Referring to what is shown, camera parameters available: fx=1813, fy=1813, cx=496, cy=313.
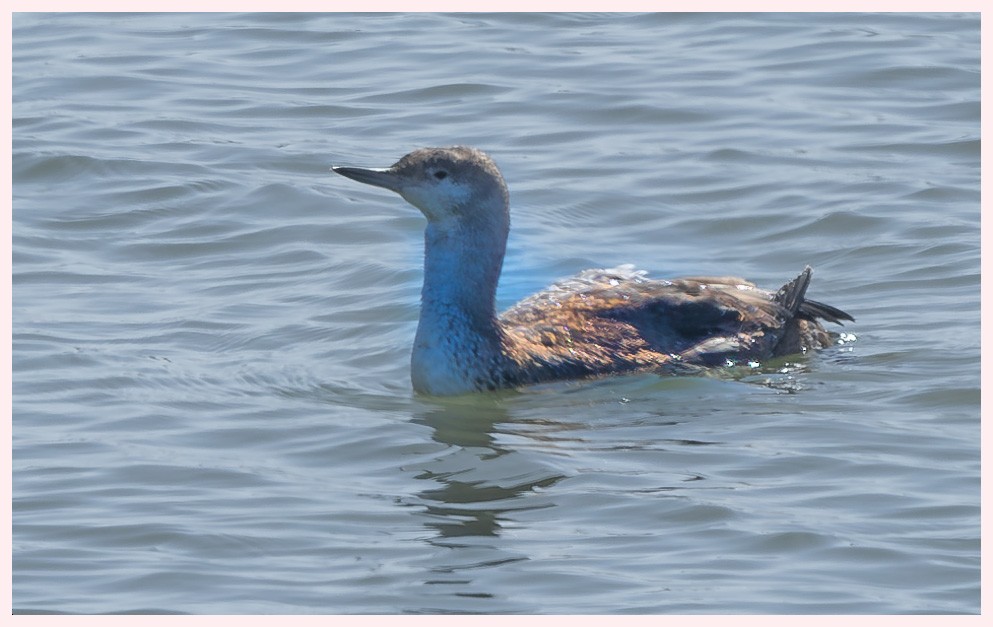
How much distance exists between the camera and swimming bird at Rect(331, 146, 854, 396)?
9.19 metres

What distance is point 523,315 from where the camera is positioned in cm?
980

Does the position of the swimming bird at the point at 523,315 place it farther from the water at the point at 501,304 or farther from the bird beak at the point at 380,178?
the water at the point at 501,304

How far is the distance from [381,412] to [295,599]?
2411 millimetres

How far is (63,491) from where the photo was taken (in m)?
8.01

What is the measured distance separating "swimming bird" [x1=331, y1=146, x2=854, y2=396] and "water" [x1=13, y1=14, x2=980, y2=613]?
17cm

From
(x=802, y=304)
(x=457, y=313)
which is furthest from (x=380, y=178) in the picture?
(x=802, y=304)

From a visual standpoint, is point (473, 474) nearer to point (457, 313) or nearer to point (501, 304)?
point (457, 313)

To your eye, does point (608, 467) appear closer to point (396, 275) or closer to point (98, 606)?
point (98, 606)

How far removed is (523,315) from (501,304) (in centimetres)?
115

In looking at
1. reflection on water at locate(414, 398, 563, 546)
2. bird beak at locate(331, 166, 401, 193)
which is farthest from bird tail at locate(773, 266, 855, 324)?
bird beak at locate(331, 166, 401, 193)

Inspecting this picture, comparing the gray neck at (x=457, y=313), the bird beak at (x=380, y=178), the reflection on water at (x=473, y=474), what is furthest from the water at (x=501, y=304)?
the bird beak at (x=380, y=178)

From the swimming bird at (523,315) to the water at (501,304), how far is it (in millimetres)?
172

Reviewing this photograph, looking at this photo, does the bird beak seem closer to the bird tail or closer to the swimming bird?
the swimming bird

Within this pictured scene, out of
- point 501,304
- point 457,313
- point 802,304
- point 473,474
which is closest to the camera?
point 473,474
